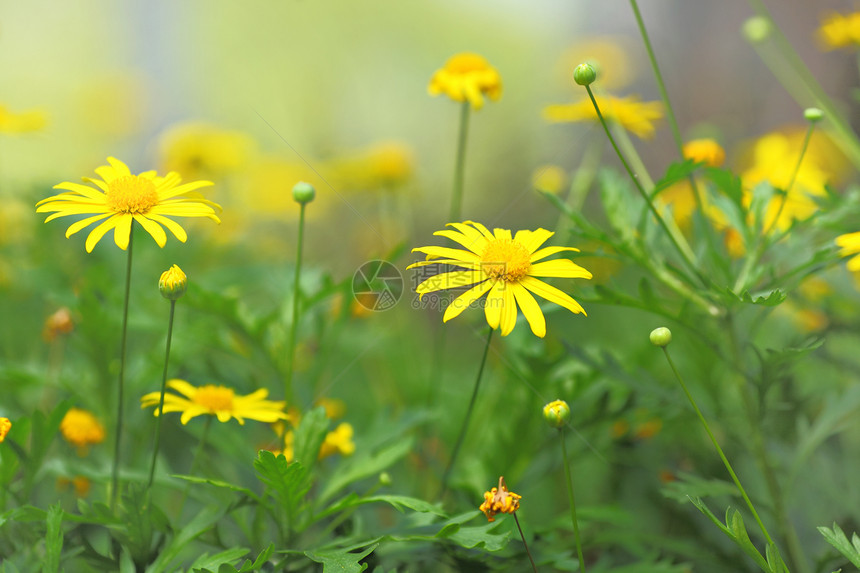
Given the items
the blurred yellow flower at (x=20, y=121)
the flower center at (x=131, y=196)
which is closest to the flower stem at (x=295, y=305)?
the flower center at (x=131, y=196)

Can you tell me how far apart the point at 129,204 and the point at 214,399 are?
19 centimetres

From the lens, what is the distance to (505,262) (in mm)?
572

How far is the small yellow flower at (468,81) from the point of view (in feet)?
2.48

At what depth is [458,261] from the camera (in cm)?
57

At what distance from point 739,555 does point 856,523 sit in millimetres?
146

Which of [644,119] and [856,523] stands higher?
[644,119]

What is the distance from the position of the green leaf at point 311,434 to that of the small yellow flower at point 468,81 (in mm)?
376

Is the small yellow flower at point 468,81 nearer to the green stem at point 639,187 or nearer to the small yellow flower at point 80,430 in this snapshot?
the green stem at point 639,187

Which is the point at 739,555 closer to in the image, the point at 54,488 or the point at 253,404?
the point at 253,404

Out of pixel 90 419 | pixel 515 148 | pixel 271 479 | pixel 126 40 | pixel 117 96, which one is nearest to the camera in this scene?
pixel 271 479

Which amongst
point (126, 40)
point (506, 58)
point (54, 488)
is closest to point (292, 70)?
point (126, 40)

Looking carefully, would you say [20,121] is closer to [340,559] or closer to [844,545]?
[340,559]

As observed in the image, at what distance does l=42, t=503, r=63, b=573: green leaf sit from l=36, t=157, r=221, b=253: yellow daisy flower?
0.23 meters

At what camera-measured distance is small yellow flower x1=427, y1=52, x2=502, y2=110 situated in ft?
2.48
